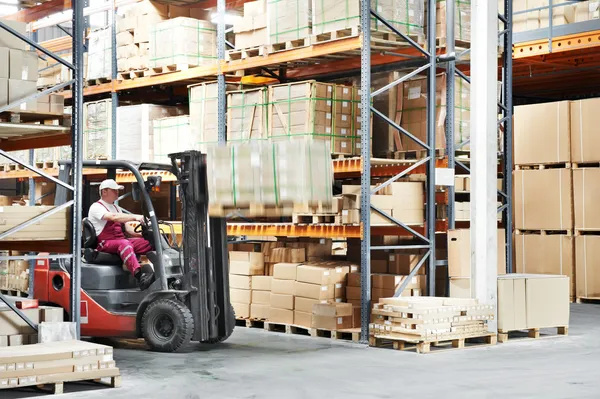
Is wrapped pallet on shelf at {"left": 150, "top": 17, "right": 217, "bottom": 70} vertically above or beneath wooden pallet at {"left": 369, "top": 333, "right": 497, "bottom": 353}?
above

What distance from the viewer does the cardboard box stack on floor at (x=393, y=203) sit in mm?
10539

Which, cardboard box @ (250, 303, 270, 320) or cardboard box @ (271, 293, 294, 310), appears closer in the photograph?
cardboard box @ (271, 293, 294, 310)

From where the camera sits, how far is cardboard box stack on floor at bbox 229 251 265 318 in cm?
1177

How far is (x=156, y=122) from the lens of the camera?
1367 cm

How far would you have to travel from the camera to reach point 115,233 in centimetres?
984

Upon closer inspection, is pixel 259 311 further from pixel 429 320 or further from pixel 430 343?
pixel 429 320

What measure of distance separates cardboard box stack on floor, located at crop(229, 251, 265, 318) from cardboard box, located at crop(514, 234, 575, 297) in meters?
5.07

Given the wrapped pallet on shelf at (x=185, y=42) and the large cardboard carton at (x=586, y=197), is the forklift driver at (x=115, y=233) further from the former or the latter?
the large cardboard carton at (x=586, y=197)

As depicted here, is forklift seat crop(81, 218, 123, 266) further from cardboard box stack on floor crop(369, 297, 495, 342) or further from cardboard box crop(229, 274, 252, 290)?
cardboard box stack on floor crop(369, 297, 495, 342)

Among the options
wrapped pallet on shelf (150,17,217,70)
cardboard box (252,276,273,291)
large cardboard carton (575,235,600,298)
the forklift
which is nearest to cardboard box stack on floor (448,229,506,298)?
cardboard box (252,276,273,291)

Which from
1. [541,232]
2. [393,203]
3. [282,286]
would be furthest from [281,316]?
[541,232]

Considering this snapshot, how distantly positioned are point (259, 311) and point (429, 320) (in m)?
2.79

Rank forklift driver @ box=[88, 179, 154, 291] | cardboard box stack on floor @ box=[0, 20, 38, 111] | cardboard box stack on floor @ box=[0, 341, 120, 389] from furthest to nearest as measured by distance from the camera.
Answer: forklift driver @ box=[88, 179, 154, 291], cardboard box stack on floor @ box=[0, 20, 38, 111], cardboard box stack on floor @ box=[0, 341, 120, 389]

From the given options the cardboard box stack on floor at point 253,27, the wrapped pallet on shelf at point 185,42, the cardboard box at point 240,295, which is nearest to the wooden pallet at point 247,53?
the cardboard box stack on floor at point 253,27
